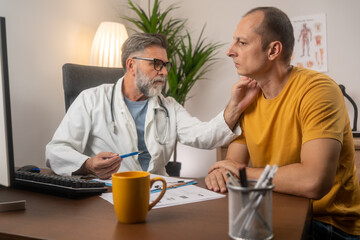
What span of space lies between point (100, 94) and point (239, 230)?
4.36ft

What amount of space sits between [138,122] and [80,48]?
1404 mm

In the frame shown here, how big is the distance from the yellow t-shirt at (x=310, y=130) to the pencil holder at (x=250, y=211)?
57cm

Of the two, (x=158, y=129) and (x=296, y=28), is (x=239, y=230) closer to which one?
(x=158, y=129)

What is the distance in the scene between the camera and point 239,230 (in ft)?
2.12

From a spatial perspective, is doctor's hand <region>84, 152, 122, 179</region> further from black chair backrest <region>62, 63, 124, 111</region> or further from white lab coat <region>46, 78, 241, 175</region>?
black chair backrest <region>62, 63, 124, 111</region>

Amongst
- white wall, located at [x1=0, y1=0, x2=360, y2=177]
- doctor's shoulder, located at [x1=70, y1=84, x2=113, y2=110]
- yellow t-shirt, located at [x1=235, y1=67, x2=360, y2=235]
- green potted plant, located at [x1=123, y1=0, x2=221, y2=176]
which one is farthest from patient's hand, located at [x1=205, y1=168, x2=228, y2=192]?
green potted plant, located at [x1=123, y1=0, x2=221, y2=176]

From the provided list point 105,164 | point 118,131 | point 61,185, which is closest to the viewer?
point 61,185

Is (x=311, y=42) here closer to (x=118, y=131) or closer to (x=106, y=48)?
(x=106, y=48)

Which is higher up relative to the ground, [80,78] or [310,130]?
[80,78]

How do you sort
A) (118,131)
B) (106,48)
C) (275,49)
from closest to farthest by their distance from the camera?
1. (275,49)
2. (118,131)
3. (106,48)

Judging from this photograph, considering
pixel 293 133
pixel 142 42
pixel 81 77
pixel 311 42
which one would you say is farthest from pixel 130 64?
pixel 311 42

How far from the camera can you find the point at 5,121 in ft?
2.61

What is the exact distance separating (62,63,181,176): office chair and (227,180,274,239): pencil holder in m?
1.49

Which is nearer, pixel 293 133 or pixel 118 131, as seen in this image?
Answer: pixel 293 133
